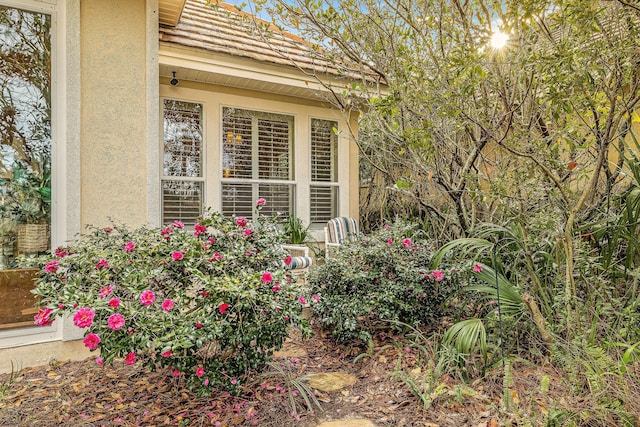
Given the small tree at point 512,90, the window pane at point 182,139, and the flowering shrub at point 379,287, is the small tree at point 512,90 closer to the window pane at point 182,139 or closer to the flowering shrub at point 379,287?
the flowering shrub at point 379,287

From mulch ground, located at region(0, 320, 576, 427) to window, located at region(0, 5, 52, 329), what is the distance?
0.80 metres

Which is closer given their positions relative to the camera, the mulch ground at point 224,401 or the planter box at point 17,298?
the mulch ground at point 224,401

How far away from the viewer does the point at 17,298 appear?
3.62 metres

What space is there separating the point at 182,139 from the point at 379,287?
3.91m

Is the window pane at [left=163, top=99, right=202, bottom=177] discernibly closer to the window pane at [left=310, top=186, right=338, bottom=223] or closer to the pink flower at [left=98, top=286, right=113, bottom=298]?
the window pane at [left=310, top=186, right=338, bottom=223]

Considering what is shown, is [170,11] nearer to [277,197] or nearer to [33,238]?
[277,197]

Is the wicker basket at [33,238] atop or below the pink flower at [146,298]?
atop

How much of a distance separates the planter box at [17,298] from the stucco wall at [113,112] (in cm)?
73

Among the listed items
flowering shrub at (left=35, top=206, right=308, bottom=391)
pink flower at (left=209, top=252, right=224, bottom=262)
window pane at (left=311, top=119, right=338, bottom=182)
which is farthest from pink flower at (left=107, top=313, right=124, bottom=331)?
window pane at (left=311, top=119, right=338, bottom=182)

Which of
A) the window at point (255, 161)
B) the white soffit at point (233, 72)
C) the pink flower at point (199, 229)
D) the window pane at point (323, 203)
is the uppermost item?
the white soffit at point (233, 72)

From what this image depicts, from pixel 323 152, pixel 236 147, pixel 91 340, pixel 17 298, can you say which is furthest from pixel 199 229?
pixel 323 152

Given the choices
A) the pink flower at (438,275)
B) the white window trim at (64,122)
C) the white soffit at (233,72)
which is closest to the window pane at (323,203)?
the white soffit at (233,72)

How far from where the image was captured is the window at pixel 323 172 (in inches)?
274

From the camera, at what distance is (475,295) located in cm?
371
